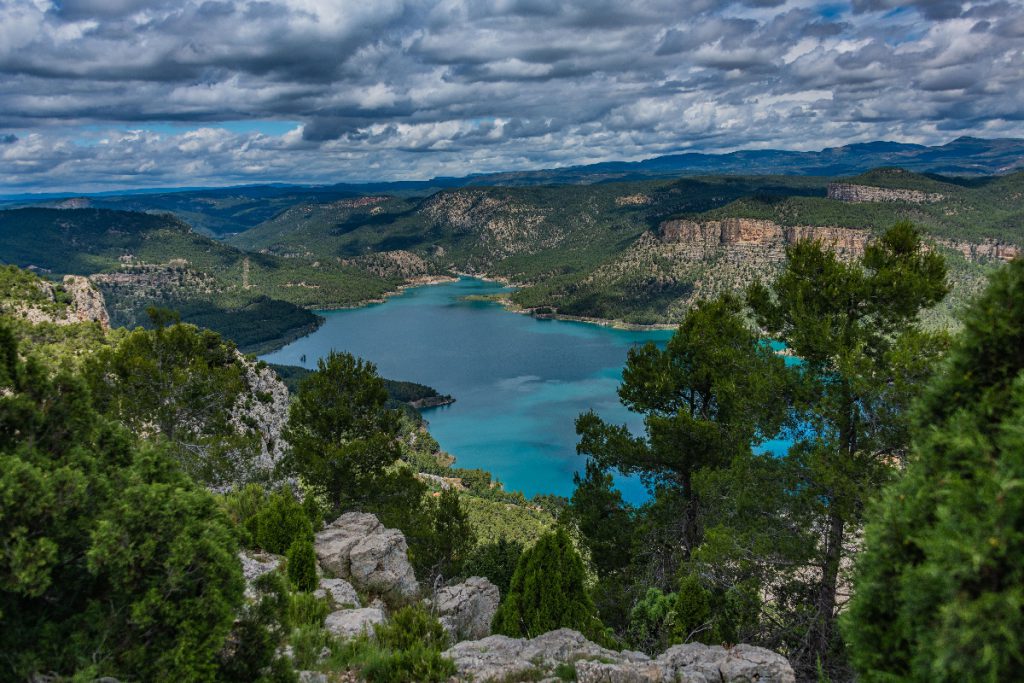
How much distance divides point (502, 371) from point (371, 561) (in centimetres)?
10439

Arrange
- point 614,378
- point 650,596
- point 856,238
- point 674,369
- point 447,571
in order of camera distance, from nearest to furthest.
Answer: point 650,596 < point 674,369 < point 447,571 < point 614,378 < point 856,238

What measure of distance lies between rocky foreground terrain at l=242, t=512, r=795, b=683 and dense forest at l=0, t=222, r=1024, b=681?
1.37 ft

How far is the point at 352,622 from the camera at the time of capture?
11.3 meters

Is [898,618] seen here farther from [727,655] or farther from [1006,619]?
[727,655]

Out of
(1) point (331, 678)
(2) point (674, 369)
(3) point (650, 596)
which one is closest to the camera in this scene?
(1) point (331, 678)

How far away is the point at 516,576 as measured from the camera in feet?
42.7

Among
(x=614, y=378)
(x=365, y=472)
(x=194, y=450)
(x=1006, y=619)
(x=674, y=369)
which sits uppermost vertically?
(x=1006, y=619)

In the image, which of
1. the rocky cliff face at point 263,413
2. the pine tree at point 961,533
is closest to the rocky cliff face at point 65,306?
the rocky cliff face at point 263,413

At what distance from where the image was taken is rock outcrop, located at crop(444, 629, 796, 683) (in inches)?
313

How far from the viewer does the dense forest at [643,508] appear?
15.5ft

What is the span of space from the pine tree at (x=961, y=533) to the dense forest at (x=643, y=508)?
0.02m

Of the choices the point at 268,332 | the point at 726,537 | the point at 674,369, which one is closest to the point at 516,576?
the point at 726,537

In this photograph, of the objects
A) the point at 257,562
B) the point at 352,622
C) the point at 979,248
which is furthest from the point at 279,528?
the point at 979,248

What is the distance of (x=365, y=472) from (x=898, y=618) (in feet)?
61.0
